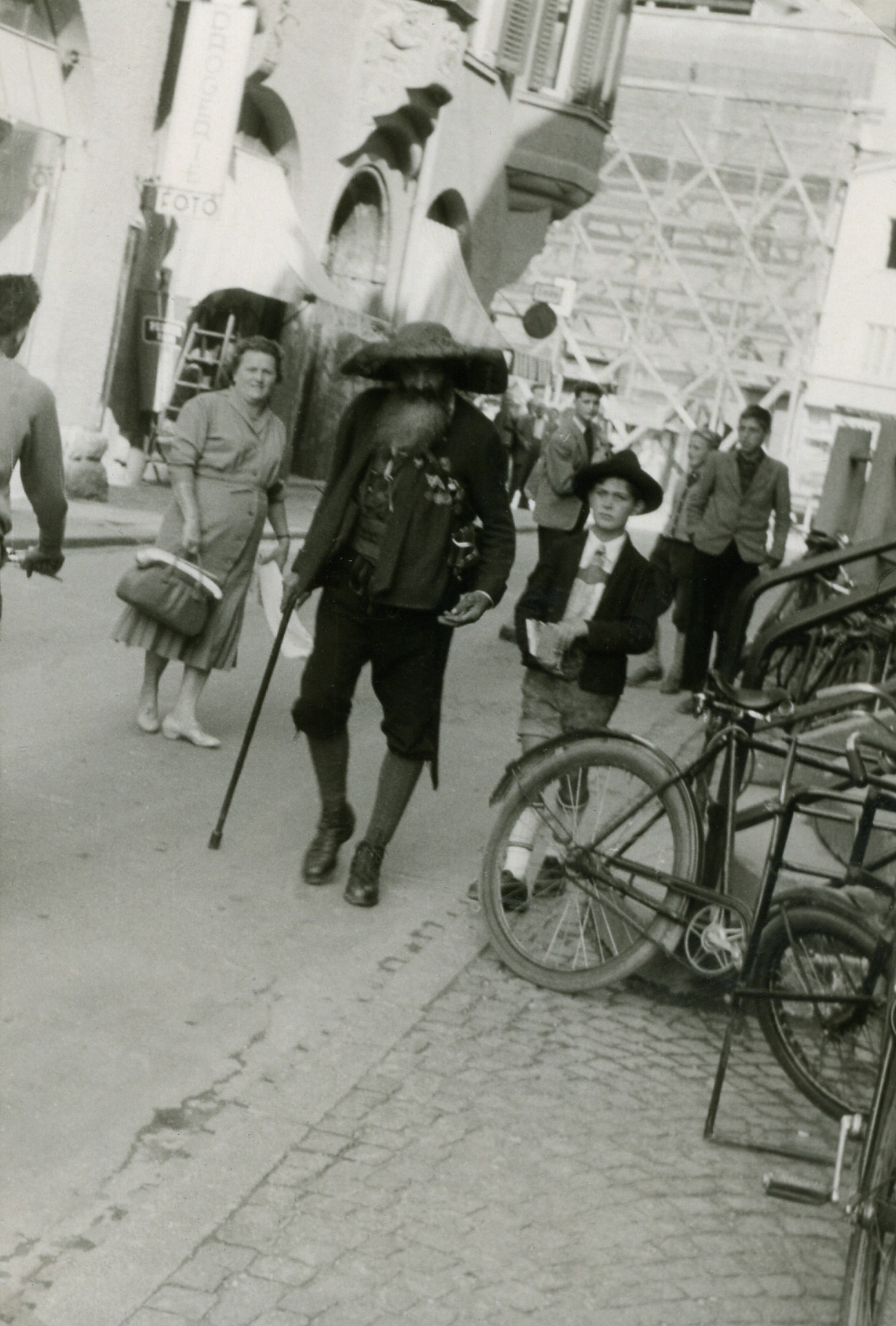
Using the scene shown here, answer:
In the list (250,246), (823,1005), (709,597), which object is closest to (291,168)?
(250,246)

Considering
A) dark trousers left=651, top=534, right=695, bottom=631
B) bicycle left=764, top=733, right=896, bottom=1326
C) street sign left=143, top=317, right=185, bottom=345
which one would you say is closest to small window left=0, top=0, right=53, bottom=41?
street sign left=143, top=317, right=185, bottom=345

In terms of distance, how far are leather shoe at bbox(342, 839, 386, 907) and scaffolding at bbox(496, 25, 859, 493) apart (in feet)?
135

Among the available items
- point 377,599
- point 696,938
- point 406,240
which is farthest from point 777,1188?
point 406,240

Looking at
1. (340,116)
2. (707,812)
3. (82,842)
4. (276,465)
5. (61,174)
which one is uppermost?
(340,116)

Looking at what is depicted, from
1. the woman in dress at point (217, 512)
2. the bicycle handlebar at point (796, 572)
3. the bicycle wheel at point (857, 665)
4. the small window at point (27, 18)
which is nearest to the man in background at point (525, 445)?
the small window at point (27, 18)

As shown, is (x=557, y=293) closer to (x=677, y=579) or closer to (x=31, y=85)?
(x=31, y=85)

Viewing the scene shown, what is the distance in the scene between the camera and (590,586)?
686cm

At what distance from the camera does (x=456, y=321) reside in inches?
1075

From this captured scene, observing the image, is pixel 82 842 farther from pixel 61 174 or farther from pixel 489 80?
pixel 489 80

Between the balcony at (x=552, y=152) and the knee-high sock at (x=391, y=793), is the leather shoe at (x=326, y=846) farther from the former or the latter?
the balcony at (x=552, y=152)

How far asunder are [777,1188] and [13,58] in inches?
609

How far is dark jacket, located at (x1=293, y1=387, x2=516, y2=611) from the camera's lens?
21.3 ft

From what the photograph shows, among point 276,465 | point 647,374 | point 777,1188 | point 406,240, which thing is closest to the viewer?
point 777,1188

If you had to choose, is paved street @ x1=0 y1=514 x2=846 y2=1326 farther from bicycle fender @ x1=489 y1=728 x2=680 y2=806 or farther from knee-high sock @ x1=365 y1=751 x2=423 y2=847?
bicycle fender @ x1=489 y1=728 x2=680 y2=806
